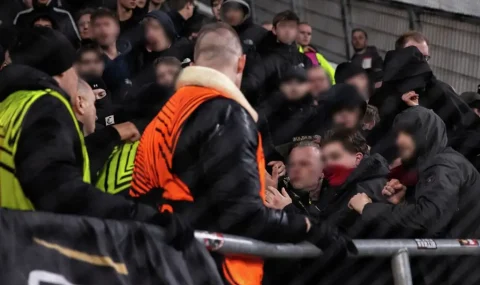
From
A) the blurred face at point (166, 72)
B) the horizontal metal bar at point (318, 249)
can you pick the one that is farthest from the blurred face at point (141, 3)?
the horizontal metal bar at point (318, 249)

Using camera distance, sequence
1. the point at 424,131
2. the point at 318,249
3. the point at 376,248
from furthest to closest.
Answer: the point at 424,131
the point at 376,248
the point at 318,249

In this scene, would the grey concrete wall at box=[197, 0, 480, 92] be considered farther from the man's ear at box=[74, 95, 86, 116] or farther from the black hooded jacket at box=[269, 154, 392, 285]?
the man's ear at box=[74, 95, 86, 116]

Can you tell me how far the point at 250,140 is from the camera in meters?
3.60

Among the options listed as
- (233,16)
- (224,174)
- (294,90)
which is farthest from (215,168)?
(233,16)

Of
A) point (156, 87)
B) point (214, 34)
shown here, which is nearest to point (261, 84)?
point (156, 87)

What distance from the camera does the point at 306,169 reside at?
17.1 ft

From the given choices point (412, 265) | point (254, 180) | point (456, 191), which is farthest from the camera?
point (456, 191)

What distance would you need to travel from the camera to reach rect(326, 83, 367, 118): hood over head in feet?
21.5

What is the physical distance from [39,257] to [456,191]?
237 cm

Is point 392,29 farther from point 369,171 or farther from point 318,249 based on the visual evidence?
point 318,249

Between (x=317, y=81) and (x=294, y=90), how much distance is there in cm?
84

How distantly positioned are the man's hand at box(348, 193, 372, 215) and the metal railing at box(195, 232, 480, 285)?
18.4 inches

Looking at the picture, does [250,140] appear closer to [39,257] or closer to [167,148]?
[167,148]

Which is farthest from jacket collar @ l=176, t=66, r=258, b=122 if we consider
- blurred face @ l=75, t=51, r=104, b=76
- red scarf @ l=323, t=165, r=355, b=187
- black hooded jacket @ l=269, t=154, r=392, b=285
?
blurred face @ l=75, t=51, r=104, b=76
